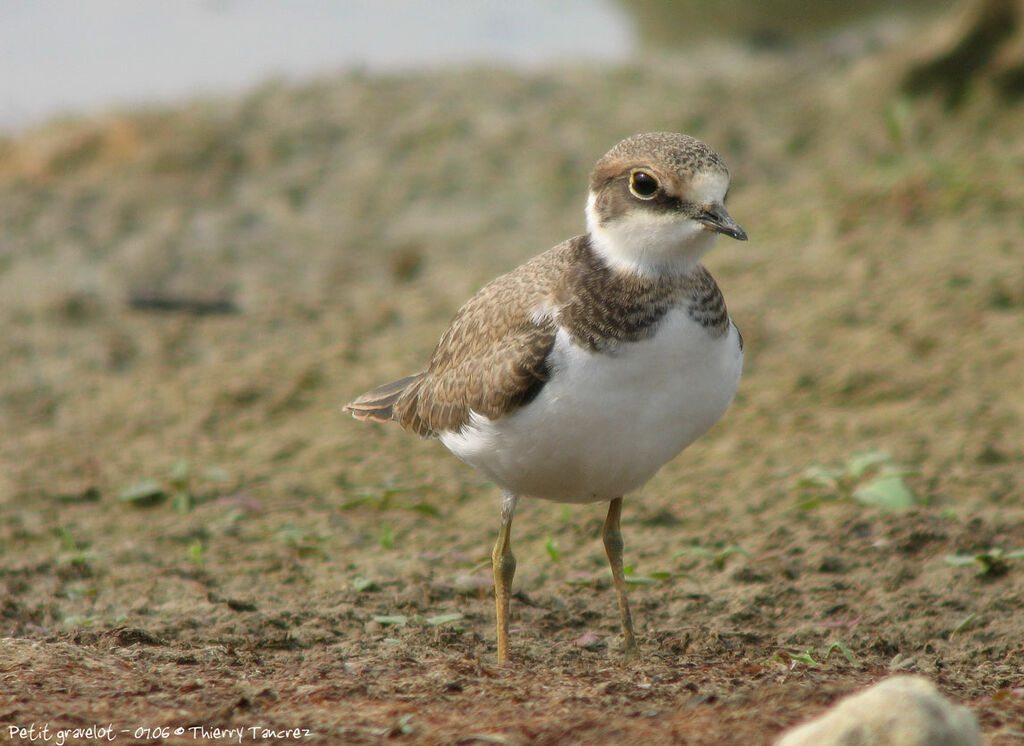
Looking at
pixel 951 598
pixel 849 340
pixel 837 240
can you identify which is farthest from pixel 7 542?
pixel 837 240

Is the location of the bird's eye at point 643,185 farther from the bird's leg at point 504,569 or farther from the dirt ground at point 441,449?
the dirt ground at point 441,449

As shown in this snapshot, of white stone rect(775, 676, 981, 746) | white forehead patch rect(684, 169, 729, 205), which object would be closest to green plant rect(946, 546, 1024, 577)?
white forehead patch rect(684, 169, 729, 205)

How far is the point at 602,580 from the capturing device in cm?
550

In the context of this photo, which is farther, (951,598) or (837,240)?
(837,240)

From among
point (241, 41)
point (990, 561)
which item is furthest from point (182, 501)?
point (241, 41)

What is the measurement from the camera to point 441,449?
274 inches

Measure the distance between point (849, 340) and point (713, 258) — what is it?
1511mm

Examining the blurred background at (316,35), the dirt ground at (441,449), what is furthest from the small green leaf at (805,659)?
the blurred background at (316,35)

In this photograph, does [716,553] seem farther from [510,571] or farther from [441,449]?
[441,449]

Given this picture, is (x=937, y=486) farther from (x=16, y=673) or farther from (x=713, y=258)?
(x=16, y=673)

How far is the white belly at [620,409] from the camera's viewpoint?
424 centimetres

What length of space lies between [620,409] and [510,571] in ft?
3.23

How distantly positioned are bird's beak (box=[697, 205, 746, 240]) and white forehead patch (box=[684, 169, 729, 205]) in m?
0.03

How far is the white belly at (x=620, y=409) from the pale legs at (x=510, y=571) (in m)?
0.48
